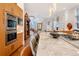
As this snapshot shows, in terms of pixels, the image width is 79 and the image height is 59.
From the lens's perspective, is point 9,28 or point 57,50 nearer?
point 57,50

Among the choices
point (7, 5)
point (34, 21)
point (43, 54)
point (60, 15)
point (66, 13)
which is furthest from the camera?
point (34, 21)

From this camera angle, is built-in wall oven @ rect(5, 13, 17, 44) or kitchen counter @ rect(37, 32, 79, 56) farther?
built-in wall oven @ rect(5, 13, 17, 44)

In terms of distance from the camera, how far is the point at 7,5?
4180 mm

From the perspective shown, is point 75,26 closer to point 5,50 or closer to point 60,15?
point 60,15

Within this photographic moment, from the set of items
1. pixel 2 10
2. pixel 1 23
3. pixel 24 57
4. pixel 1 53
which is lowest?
pixel 1 53

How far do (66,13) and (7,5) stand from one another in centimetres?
749

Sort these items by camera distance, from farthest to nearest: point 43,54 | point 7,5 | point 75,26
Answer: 1. point 75,26
2. point 7,5
3. point 43,54

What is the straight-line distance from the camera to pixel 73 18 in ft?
33.4

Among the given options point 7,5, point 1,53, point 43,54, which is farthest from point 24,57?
point 7,5

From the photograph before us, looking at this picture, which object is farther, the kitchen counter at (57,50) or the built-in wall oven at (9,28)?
the built-in wall oven at (9,28)

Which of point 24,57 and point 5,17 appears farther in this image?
point 5,17

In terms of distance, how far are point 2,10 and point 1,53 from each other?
1105mm

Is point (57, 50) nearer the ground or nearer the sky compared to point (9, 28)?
nearer the ground

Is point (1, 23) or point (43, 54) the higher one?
point (1, 23)
